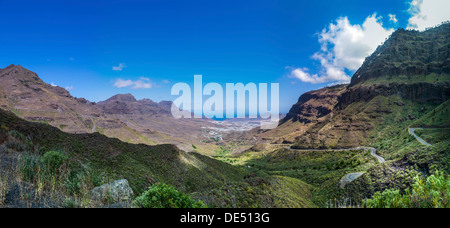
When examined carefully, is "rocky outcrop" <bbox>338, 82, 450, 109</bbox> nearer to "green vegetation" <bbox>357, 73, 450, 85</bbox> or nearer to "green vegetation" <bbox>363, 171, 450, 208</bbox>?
"green vegetation" <bbox>357, 73, 450, 85</bbox>

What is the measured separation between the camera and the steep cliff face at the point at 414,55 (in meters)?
127

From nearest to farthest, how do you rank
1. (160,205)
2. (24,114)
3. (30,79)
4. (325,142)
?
(160,205), (325,142), (24,114), (30,79)

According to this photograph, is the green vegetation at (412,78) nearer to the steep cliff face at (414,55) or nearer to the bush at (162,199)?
the steep cliff face at (414,55)

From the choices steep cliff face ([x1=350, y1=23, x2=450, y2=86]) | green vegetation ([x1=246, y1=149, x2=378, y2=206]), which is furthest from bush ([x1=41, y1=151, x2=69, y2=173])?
steep cliff face ([x1=350, y1=23, x2=450, y2=86])

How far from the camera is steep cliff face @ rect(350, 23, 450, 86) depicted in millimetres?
127125

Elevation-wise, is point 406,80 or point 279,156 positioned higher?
point 406,80

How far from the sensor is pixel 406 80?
416 feet

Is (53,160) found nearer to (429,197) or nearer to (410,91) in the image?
(429,197)

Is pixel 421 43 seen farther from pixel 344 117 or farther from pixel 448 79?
pixel 344 117

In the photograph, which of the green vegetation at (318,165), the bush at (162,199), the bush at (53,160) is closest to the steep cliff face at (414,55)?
the green vegetation at (318,165)

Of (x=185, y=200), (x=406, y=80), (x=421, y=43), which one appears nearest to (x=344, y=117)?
(x=406, y=80)

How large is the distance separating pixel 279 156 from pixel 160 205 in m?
119

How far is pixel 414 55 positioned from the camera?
143 m

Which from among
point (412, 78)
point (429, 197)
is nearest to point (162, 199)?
point (429, 197)
